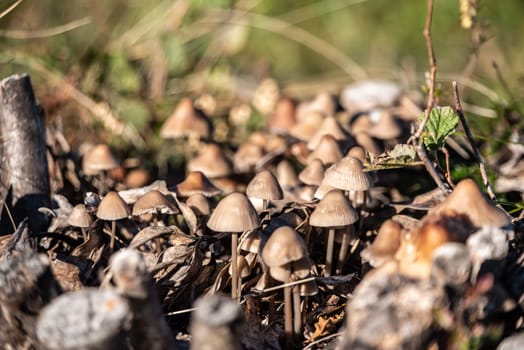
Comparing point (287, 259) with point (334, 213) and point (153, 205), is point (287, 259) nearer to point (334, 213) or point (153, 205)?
point (334, 213)

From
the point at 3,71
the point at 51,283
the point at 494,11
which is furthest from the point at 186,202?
the point at 494,11

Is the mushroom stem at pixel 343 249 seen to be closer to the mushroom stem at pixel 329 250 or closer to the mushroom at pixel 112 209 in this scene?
the mushroom stem at pixel 329 250

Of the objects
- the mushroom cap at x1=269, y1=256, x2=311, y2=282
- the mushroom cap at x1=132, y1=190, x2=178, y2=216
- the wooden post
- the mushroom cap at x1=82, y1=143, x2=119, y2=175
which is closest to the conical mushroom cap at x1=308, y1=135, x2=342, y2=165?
the mushroom cap at x1=132, y1=190, x2=178, y2=216

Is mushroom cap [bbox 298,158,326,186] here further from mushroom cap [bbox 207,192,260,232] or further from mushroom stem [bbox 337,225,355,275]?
mushroom cap [bbox 207,192,260,232]

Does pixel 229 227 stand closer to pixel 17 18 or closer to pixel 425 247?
pixel 425 247

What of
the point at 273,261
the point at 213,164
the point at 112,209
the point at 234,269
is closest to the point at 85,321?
the point at 273,261

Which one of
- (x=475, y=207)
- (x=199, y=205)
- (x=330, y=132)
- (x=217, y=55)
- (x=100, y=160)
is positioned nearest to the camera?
(x=475, y=207)

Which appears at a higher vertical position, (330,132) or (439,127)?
(439,127)
